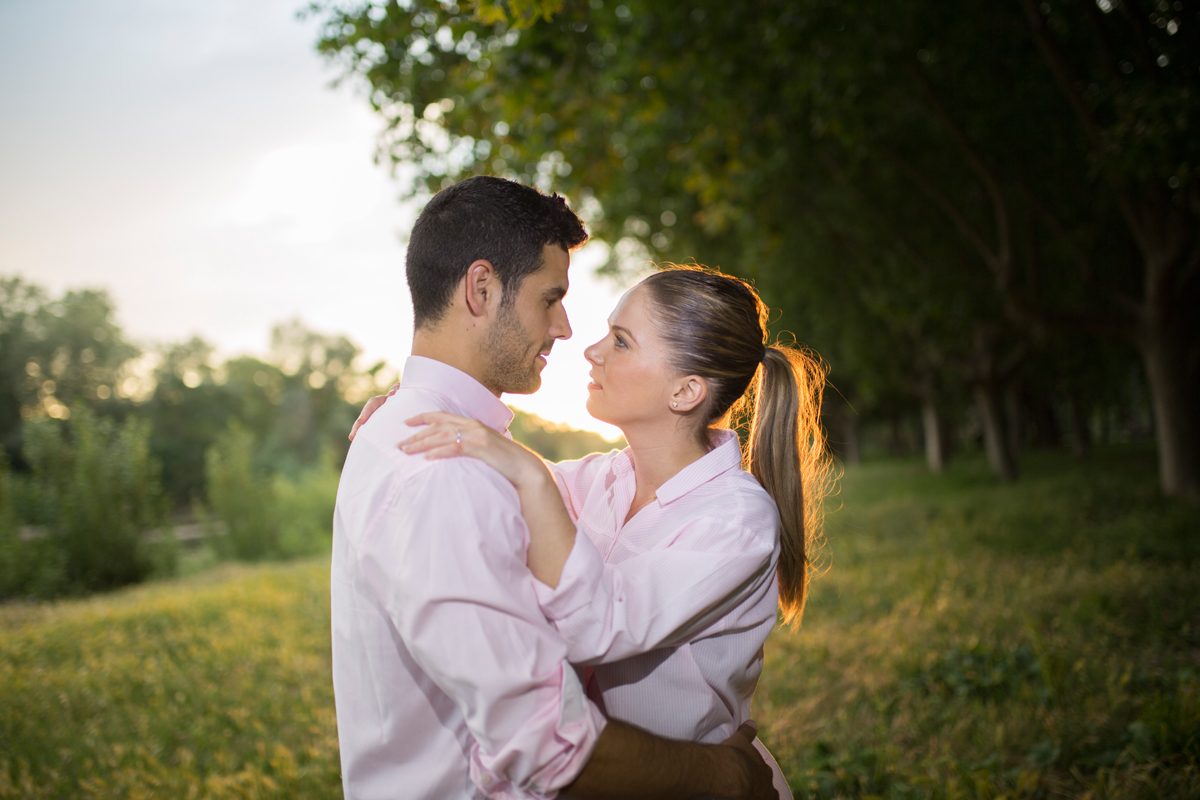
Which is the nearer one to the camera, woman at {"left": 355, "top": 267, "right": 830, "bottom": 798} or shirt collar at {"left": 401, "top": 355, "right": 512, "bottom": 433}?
woman at {"left": 355, "top": 267, "right": 830, "bottom": 798}

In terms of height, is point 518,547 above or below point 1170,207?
below

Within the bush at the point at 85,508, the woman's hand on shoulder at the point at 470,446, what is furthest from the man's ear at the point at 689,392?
the bush at the point at 85,508

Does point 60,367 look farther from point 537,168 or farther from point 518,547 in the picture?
point 518,547

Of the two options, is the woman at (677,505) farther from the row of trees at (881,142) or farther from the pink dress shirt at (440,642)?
the row of trees at (881,142)

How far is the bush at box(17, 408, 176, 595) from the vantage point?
12.8m

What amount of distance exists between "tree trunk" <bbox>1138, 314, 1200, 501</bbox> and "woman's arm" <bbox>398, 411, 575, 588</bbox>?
12.9 metres

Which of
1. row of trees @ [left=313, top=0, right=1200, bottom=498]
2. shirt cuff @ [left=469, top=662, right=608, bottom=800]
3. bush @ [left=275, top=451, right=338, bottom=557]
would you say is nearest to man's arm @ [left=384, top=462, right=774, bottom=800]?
shirt cuff @ [left=469, top=662, right=608, bottom=800]

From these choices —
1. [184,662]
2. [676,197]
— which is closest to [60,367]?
[676,197]

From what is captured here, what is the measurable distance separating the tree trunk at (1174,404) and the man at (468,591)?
40.8 ft

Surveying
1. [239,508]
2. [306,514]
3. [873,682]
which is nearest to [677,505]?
[873,682]

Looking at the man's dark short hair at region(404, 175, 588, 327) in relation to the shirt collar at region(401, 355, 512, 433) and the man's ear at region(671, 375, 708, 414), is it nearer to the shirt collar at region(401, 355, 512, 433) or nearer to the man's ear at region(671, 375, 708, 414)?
the shirt collar at region(401, 355, 512, 433)

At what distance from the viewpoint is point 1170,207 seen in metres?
11.0

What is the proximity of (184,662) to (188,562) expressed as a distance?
422 inches

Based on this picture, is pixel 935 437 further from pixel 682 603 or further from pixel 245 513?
pixel 682 603
